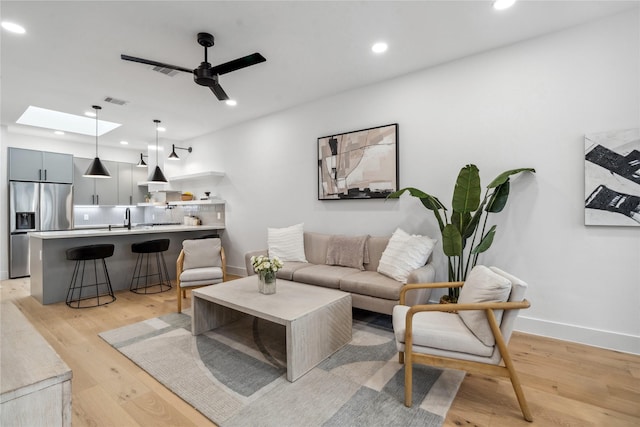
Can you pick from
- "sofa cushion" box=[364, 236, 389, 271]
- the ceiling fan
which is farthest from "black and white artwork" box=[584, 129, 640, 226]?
the ceiling fan

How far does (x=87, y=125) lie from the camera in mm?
6059

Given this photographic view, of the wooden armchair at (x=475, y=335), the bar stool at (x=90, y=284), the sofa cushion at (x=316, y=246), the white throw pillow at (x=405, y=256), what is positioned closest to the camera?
the wooden armchair at (x=475, y=335)

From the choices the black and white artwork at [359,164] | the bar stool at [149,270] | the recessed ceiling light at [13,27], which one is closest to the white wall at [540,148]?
the black and white artwork at [359,164]

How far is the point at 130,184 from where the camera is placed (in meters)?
7.46

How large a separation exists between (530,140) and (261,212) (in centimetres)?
392

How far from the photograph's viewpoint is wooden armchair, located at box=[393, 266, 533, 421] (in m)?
1.82

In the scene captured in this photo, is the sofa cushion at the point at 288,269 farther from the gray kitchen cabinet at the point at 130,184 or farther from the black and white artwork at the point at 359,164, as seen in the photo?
the gray kitchen cabinet at the point at 130,184

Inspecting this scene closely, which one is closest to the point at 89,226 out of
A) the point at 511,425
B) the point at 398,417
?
the point at 398,417

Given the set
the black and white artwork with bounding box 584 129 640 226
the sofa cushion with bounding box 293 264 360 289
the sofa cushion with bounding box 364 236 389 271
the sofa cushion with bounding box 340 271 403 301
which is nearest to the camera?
the black and white artwork with bounding box 584 129 640 226

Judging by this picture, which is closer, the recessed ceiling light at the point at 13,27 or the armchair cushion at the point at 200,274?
the recessed ceiling light at the point at 13,27

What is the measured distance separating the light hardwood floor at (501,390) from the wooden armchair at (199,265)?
100 cm

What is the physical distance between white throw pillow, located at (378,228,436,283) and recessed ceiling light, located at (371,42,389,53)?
1989 mm

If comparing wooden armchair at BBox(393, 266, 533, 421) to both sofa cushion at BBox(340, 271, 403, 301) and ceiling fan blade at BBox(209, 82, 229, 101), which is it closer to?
sofa cushion at BBox(340, 271, 403, 301)

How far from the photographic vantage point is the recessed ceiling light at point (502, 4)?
2.40 metres
